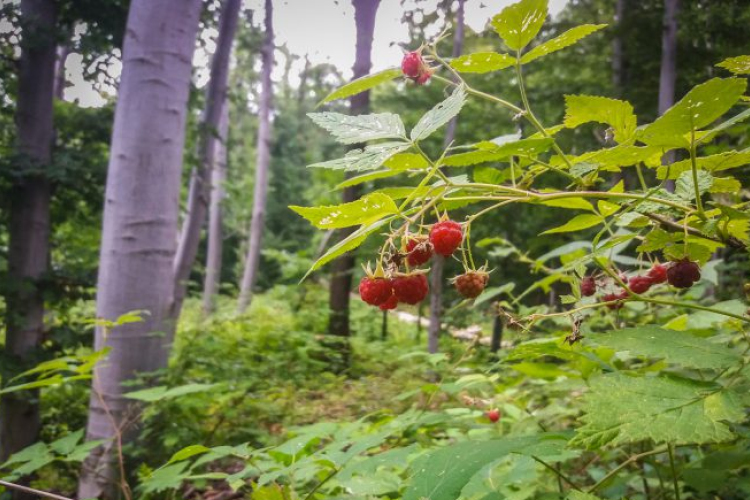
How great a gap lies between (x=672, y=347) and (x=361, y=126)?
60 centimetres

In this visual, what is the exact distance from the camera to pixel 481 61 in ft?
2.56

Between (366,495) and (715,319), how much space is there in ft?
3.64

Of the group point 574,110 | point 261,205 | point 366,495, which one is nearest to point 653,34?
point 574,110

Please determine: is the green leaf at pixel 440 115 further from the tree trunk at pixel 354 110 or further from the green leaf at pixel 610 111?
the tree trunk at pixel 354 110

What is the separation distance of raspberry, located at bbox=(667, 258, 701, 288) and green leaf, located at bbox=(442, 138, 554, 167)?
0.32 m

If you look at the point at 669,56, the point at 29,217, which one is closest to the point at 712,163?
the point at 669,56

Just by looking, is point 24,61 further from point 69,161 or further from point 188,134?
point 188,134

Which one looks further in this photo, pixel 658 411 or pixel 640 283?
pixel 640 283

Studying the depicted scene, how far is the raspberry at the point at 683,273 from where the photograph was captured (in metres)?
0.77

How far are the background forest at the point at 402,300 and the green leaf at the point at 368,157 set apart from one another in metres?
0.01

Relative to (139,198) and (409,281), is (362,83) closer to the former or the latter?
(409,281)

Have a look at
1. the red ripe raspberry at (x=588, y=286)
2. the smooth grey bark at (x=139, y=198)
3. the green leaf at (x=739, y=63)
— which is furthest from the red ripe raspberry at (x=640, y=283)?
the smooth grey bark at (x=139, y=198)

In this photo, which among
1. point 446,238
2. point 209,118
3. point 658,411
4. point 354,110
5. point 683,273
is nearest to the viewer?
point 658,411

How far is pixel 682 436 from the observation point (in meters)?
0.52
